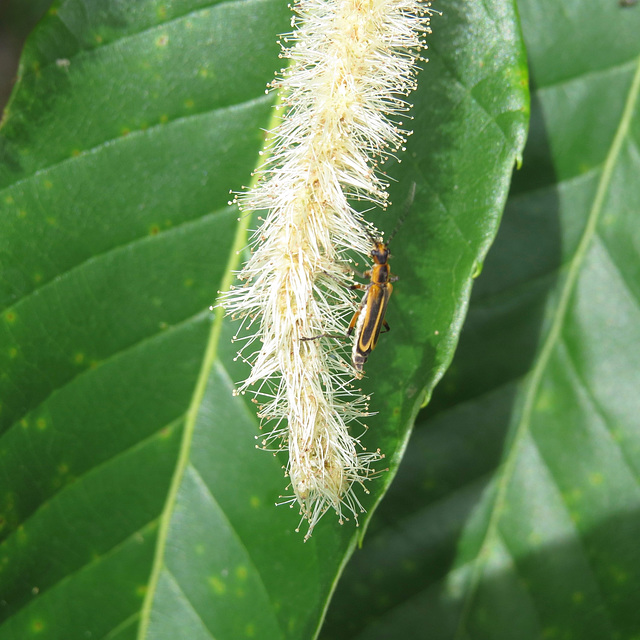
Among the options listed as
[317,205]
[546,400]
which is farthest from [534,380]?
[317,205]

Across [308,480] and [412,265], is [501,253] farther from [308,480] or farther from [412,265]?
[308,480]

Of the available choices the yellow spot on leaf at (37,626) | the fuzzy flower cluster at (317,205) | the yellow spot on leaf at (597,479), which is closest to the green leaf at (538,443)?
the yellow spot on leaf at (597,479)

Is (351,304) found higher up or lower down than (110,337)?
lower down

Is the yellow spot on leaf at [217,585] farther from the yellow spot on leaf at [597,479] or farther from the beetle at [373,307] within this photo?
the yellow spot on leaf at [597,479]

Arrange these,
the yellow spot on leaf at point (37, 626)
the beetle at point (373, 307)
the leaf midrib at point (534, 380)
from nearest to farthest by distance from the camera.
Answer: the beetle at point (373, 307) < the yellow spot on leaf at point (37, 626) < the leaf midrib at point (534, 380)

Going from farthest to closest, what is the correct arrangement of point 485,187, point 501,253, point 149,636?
1. point 501,253
2. point 149,636
3. point 485,187

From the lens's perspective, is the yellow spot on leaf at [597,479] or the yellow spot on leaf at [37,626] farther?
the yellow spot on leaf at [597,479]

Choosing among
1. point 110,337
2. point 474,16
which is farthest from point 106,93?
point 474,16
